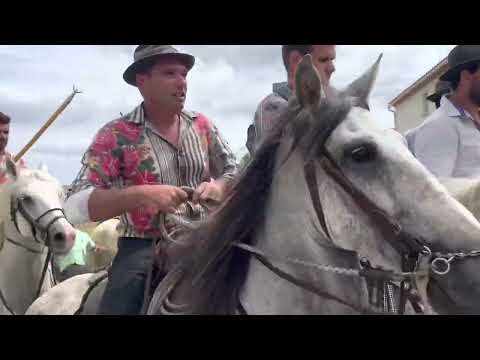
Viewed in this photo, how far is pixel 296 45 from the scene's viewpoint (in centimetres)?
335

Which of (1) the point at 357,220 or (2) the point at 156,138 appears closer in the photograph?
(1) the point at 357,220

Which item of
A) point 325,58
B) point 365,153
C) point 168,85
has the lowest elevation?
point 365,153

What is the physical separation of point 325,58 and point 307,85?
3.20 ft

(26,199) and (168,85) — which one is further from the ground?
(168,85)

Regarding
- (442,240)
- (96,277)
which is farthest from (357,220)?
(96,277)

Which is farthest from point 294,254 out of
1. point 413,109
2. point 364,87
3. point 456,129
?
point 413,109

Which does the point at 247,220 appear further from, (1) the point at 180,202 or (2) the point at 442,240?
(2) the point at 442,240

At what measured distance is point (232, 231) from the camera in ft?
8.74

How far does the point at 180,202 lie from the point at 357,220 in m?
0.98

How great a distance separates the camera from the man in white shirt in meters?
4.02

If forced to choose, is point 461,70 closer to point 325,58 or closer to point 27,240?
point 325,58

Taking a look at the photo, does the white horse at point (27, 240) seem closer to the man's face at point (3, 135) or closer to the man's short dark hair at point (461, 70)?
the man's face at point (3, 135)

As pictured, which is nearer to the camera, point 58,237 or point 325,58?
point 325,58

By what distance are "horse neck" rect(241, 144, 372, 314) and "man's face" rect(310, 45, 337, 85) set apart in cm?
94
